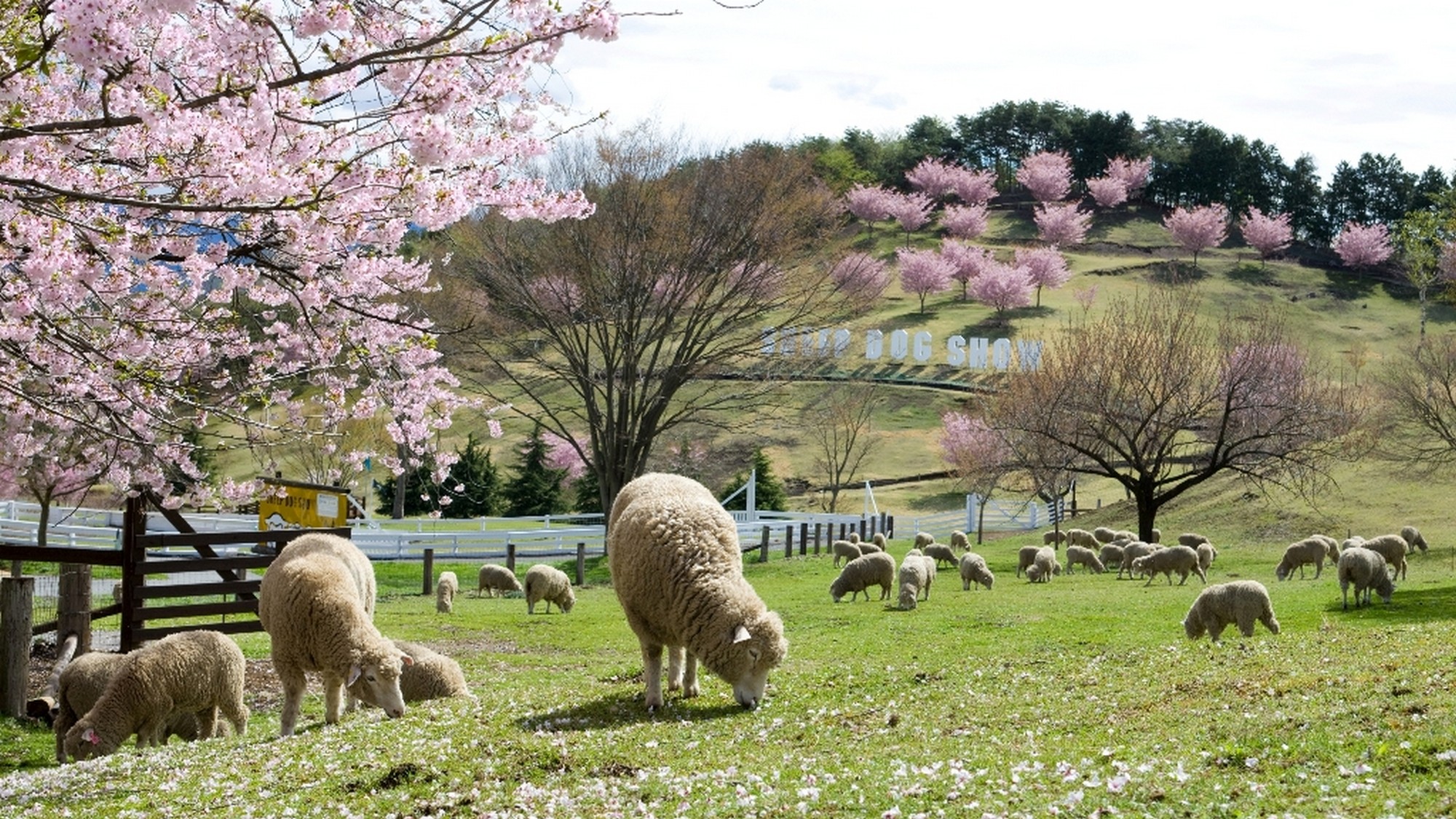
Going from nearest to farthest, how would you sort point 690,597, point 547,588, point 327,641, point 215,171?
point 215,171 → point 690,597 → point 327,641 → point 547,588

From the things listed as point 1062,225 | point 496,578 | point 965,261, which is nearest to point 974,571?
point 496,578

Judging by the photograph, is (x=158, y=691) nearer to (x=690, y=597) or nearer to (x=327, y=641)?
(x=327, y=641)

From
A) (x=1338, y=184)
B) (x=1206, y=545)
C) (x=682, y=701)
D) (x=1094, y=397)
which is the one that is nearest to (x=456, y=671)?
(x=682, y=701)

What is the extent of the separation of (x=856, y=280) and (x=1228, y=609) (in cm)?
1883

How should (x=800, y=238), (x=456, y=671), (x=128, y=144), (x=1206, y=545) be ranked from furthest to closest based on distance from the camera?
(x=800, y=238) < (x=1206, y=545) < (x=456, y=671) < (x=128, y=144)

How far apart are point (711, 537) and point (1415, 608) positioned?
43.1ft

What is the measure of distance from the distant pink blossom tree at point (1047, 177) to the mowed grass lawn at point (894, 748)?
108m

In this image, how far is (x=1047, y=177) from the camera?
116m

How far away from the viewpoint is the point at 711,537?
1009cm

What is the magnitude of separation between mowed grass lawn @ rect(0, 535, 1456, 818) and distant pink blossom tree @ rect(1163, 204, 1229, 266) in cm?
9723

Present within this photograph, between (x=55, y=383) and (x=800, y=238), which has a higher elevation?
(x=800, y=238)

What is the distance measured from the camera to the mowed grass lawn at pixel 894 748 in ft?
20.3

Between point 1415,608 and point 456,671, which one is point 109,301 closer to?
point 456,671

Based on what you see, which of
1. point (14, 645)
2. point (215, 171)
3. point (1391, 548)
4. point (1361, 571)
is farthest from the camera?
point (1391, 548)
